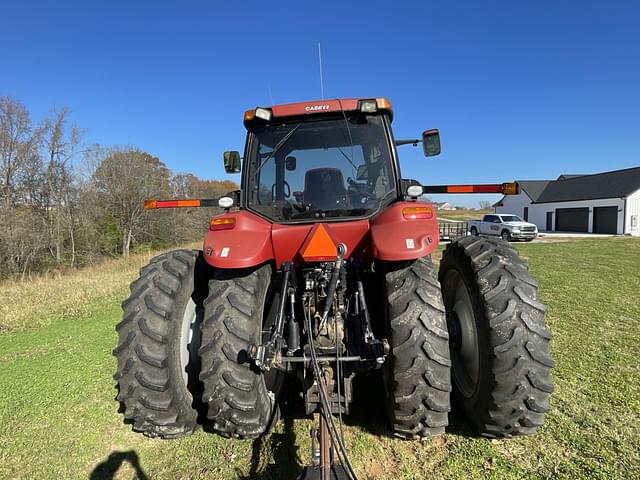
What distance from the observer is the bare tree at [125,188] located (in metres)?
25.8

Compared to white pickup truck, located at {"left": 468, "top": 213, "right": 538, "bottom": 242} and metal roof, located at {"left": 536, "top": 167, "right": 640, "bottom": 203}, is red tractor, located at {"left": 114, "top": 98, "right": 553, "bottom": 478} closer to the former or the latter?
white pickup truck, located at {"left": 468, "top": 213, "right": 538, "bottom": 242}

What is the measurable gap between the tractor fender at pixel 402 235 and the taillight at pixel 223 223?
3.00ft

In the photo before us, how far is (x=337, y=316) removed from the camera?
2367 millimetres

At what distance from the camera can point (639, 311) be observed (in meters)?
5.88

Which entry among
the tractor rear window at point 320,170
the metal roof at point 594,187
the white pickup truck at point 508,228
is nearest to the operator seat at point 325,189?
A: the tractor rear window at point 320,170

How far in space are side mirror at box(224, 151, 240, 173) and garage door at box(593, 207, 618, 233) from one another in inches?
1348

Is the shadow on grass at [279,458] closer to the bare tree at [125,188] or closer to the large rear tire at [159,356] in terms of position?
the large rear tire at [159,356]

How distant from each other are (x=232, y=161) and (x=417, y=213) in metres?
1.91

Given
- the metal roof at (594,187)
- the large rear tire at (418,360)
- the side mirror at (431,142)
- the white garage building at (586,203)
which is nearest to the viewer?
the large rear tire at (418,360)

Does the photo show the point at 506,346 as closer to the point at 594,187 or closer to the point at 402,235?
the point at 402,235

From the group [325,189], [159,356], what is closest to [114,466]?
[159,356]

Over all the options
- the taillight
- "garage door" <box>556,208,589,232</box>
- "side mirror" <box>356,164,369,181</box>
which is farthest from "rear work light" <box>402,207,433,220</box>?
"garage door" <box>556,208,589,232</box>

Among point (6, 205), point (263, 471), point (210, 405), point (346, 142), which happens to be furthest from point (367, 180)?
point (6, 205)

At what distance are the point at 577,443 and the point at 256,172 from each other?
9.61 ft
